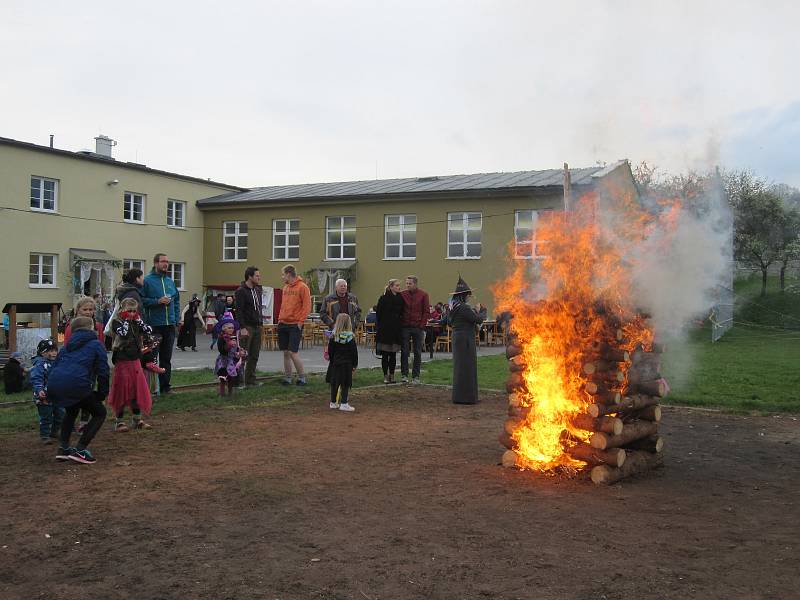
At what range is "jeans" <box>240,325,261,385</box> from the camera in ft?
42.4

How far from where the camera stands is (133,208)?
114 ft

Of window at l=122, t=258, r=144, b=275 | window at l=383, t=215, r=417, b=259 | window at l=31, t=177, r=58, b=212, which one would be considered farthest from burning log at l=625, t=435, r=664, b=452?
window at l=122, t=258, r=144, b=275

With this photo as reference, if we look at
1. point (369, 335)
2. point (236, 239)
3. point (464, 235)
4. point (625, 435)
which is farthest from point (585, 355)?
point (236, 239)

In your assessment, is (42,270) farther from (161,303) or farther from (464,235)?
(161,303)

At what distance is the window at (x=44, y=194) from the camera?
30.4m

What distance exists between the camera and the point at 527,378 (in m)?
7.62

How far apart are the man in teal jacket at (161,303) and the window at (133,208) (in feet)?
80.1

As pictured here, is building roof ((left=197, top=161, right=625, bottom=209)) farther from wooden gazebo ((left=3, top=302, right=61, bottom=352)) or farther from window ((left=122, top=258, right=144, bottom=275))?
wooden gazebo ((left=3, top=302, right=61, bottom=352))

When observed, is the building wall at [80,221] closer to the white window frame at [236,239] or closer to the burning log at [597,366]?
the white window frame at [236,239]

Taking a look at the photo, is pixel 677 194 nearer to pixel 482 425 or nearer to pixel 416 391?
pixel 482 425

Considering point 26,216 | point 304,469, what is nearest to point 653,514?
point 304,469

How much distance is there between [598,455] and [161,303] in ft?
23.4

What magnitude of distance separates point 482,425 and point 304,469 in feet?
11.0

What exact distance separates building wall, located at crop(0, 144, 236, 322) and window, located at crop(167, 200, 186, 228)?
23 cm
